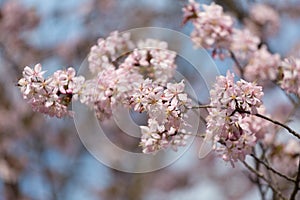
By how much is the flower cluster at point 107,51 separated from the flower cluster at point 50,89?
0.29 metres

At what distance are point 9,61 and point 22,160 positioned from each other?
1412mm

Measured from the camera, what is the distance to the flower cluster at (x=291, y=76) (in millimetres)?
2387

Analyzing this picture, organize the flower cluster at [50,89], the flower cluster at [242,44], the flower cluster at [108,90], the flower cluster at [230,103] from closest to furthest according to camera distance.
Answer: the flower cluster at [230,103] → the flower cluster at [50,89] → the flower cluster at [108,90] → the flower cluster at [242,44]

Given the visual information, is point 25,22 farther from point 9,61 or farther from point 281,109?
point 281,109

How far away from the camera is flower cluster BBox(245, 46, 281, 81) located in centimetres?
278

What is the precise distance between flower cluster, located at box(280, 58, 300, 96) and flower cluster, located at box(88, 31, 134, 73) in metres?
0.72

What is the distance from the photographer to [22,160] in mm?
5855

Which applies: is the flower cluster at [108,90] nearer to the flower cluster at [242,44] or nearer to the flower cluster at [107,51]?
the flower cluster at [107,51]

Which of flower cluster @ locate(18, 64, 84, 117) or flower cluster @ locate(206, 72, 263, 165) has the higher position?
flower cluster @ locate(18, 64, 84, 117)

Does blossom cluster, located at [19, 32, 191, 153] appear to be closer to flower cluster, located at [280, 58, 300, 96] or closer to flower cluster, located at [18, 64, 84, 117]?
flower cluster, located at [18, 64, 84, 117]

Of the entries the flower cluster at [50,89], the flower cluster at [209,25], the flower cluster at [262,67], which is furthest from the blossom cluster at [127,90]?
the flower cluster at [262,67]

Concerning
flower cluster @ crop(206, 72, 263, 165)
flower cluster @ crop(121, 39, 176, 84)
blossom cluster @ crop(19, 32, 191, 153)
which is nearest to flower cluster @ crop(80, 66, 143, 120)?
blossom cluster @ crop(19, 32, 191, 153)

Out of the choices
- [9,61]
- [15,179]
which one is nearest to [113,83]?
[9,61]

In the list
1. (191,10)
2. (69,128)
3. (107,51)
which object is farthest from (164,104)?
(69,128)
